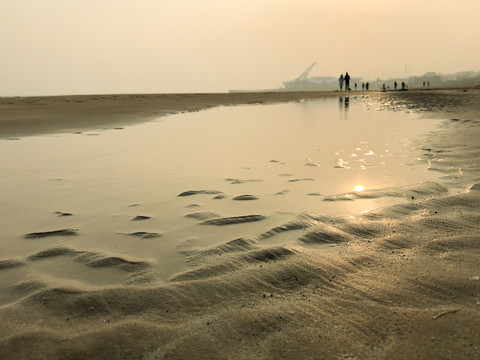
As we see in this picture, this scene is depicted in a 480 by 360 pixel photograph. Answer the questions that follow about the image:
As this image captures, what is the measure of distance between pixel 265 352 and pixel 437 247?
1.59 metres

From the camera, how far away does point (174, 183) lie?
4.62 m

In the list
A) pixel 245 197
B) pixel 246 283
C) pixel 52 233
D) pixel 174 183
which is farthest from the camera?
pixel 174 183

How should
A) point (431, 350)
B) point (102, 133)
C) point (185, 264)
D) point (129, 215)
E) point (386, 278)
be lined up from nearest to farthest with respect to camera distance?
point (431, 350)
point (386, 278)
point (185, 264)
point (129, 215)
point (102, 133)

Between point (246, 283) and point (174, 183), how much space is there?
257 cm

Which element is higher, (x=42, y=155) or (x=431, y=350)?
(x=42, y=155)

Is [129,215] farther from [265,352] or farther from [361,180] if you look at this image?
[361,180]

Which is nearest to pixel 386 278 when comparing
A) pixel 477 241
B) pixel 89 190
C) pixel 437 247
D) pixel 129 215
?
pixel 437 247

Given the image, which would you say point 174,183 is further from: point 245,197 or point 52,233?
point 52,233

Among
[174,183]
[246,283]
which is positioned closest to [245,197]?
[174,183]

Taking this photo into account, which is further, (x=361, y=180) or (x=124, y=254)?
(x=361, y=180)

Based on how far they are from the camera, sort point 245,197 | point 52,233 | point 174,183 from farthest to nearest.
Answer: point 174,183, point 245,197, point 52,233

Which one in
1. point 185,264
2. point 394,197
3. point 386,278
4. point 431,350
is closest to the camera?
point 431,350

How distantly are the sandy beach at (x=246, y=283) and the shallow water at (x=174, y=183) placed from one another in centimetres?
3

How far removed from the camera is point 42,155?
265 inches
